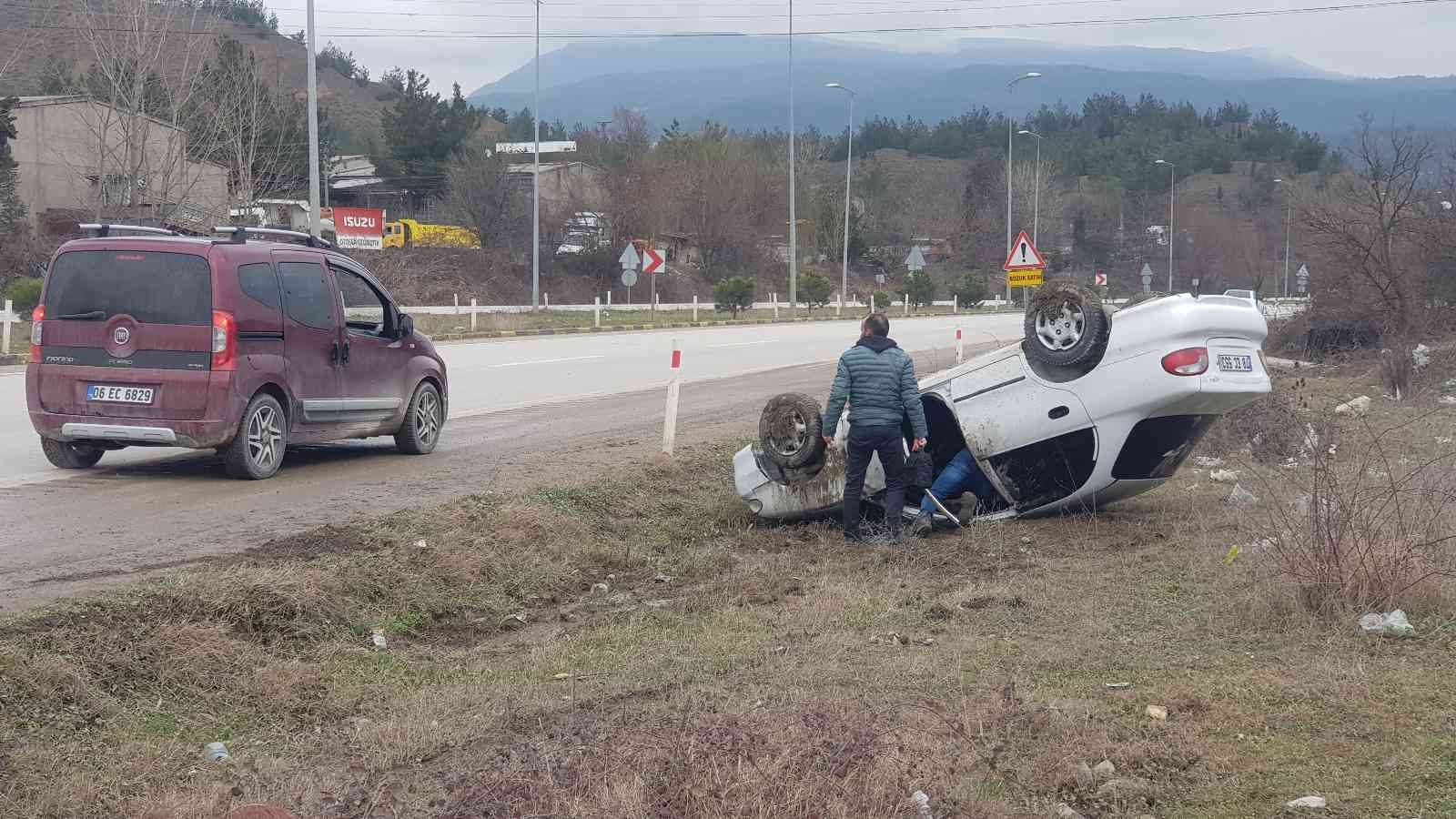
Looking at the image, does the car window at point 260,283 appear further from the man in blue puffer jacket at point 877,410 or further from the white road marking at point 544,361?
the white road marking at point 544,361

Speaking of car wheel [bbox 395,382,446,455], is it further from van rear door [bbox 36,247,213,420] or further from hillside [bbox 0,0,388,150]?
hillside [bbox 0,0,388,150]

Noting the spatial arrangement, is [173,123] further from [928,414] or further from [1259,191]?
[1259,191]

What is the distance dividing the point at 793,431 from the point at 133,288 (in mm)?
5144

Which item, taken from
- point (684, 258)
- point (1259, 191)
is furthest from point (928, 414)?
point (1259, 191)

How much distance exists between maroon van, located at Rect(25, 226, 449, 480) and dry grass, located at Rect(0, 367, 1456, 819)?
2088 millimetres

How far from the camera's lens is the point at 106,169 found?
3972cm

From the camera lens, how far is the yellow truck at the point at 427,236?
67.8 m

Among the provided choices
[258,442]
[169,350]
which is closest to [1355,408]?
[258,442]

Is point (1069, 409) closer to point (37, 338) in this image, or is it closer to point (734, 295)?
point (37, 338)

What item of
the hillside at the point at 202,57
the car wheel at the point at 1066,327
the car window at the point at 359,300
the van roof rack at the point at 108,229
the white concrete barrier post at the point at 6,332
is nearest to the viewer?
the car wheel at the point at 1066,327

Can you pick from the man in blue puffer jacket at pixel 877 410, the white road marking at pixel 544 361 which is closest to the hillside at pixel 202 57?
the white road marking at pixel 544 361

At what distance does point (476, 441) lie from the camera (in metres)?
14.6

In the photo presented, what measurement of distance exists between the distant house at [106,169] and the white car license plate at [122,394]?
21228 mm

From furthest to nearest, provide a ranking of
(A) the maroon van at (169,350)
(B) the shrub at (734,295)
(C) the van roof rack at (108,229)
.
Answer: (B) the shrub at (734,295) → (C) the van roof rack at (108,229) → (A) the maroon van at (169,350)
